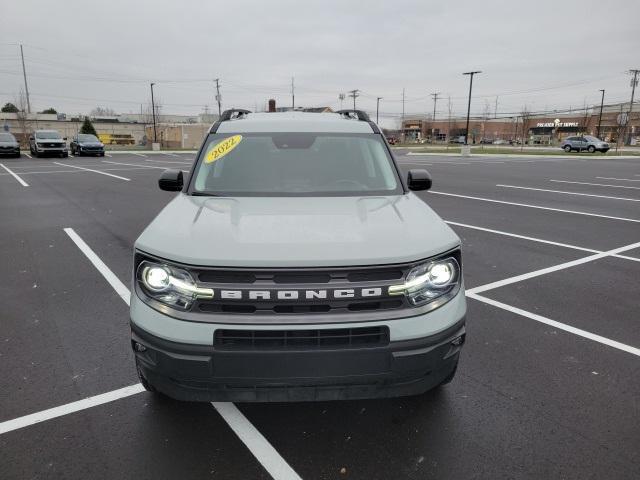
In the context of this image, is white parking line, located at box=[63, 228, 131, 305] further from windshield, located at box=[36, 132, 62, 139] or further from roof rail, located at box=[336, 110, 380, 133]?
windshield, located at box=[36, 132, 62, 139]

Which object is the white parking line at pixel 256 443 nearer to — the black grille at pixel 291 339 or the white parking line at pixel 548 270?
the black grille at pixel 291 339

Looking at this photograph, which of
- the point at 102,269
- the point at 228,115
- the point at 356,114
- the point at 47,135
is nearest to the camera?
the point at 228,115

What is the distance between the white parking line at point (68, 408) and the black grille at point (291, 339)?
4.31ft

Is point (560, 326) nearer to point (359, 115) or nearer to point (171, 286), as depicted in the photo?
point (359, 115)

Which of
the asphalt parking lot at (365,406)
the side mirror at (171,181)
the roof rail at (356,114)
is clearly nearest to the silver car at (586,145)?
the asphalt parking lot at (365,406)

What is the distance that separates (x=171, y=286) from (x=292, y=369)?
2.43ft

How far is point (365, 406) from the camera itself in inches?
118

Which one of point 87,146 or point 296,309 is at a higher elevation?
point 87,146

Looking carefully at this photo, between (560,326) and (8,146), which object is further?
(8,146)

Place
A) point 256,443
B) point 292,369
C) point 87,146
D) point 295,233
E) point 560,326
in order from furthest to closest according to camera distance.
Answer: point 87,146, point 560,326, point 256,443, point 295,233, point 292,369

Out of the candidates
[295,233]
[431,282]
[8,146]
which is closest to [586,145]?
[8,146]

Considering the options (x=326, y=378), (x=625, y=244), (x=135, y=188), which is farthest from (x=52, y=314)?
(x=135, y=188)

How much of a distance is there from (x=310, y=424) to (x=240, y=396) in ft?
2.21

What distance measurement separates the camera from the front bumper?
2.24m
